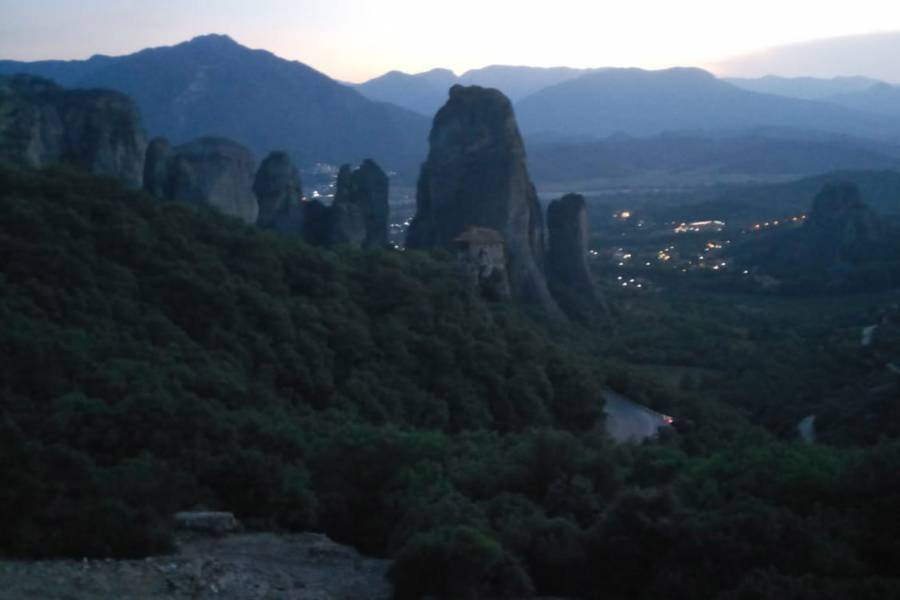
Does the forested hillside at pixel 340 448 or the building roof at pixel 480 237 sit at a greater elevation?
the building roof at pixel 480 237

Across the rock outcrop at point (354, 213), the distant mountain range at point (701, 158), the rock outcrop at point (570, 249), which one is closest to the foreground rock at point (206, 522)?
the rock outcrop at point (354, 213)

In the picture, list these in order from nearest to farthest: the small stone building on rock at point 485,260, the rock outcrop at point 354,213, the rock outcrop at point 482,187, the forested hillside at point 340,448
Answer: the forested hillside at point 340,448 < the small stone building on rock at point 485,260 < the rock outcrop at point 354,213 < the rock outcrop at point 482,187

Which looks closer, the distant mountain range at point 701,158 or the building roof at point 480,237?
the building roof at point 480,237

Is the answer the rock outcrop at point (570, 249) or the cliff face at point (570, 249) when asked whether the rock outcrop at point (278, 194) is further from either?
the cliff face at point (570, 249)

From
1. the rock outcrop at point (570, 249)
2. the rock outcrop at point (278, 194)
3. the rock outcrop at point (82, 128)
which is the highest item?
the rock outcrop at point (82, 128)

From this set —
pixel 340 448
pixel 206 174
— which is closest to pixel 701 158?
pixel 206 174

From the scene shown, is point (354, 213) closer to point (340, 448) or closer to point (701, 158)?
point (340, 448)

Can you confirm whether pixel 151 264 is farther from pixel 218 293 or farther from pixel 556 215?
pixel 556 215
